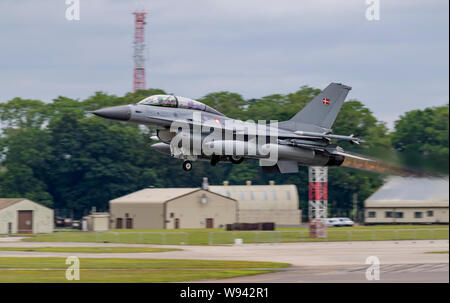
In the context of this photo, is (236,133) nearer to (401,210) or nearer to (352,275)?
(352,275)

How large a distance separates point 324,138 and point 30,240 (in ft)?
103

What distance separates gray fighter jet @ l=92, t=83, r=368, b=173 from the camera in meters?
33.4

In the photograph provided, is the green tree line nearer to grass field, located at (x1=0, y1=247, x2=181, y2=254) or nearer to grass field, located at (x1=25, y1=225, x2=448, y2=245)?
grass field, located at (x1=25, y1=225, x2=448, y2=245)

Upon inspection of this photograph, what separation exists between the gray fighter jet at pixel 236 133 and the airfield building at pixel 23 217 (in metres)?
35.7

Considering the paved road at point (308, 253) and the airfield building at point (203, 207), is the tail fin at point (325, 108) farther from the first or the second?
the airfield building at point (203, 207)

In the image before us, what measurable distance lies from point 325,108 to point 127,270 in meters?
14.4

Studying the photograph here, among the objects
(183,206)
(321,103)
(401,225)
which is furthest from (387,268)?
(401,225)

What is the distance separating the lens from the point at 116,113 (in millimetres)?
32875

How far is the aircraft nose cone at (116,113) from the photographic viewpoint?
32.6 metres

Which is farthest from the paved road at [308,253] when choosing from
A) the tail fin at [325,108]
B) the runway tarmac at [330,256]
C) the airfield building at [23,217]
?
the airfield building at [23,217]

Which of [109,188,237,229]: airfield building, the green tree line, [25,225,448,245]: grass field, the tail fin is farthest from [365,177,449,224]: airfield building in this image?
the tail fin

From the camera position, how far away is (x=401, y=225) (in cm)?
8944

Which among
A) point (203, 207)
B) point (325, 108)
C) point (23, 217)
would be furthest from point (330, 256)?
point (23, 217)
